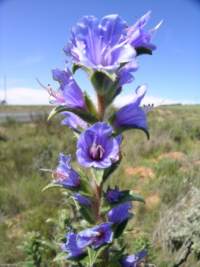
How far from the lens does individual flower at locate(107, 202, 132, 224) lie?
2.20 m

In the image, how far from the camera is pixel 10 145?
15.1 m

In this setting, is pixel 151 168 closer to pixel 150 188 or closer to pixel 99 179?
pixel 150 188

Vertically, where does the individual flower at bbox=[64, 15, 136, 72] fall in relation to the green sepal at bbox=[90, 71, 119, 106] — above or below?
above

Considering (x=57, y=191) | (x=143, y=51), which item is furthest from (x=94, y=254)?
(x=57, y=191)

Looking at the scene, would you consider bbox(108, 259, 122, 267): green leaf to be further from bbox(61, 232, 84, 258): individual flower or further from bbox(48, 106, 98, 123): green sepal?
bbox(48, 106, 98, 123): green sepal

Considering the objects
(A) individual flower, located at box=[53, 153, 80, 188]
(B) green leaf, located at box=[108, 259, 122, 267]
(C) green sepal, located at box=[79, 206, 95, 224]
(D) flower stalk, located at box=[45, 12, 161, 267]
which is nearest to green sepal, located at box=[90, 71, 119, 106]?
(D) flower stalk, located at box=[45, 12, 161, 267]

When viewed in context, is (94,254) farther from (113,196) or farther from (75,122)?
(75,122)

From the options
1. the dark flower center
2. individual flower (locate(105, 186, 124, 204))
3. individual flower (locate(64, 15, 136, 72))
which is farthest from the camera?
individual flower (locate(105, 186, 124, 204))

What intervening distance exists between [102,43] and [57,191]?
6944 mm

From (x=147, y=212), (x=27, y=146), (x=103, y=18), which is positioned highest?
(x=103, y=18)

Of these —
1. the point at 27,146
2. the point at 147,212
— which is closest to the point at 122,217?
the point at 147,212

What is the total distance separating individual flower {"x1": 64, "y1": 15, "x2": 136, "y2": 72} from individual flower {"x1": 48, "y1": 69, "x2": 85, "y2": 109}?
0.12 meters

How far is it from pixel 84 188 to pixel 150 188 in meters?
7.31

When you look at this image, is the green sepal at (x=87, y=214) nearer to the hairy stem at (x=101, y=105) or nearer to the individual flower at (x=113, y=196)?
the individual flower at (x=113, y=196)
